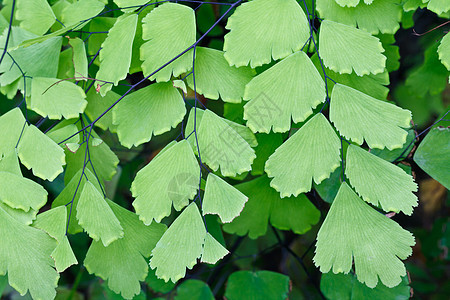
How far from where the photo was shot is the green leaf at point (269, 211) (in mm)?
638

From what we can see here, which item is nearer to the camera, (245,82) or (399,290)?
(245,82)

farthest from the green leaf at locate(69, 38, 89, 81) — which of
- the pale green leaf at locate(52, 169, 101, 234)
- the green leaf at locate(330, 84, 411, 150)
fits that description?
the green leaf at locate(330, 84, 411, 150)

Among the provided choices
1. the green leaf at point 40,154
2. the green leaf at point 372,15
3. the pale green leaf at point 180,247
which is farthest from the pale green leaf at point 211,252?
the green leaf at point 372,15

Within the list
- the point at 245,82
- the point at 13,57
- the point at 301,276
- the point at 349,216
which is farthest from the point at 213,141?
the point at 301,276

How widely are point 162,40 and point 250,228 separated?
1.15 feet

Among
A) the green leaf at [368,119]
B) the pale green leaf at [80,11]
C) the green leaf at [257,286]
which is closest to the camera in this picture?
the green leaf at [368,119]

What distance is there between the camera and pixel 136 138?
1.62ft

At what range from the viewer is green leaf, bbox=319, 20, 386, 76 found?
0.45 meters

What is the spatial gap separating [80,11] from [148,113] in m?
0.20

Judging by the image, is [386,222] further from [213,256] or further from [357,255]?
[213,256]

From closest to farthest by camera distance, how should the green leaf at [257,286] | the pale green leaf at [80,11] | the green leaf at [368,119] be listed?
the green leaf at [368,119] → the pale green leaf at [80,11] → the green leaf at [257,286]

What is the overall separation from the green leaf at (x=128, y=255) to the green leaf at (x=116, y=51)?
7.1 inches

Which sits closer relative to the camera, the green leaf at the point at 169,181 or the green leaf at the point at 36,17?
the green leaf at the point at 169,181

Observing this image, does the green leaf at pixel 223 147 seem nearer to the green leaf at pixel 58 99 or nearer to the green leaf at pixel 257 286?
the green leaf at pixel 58 99
